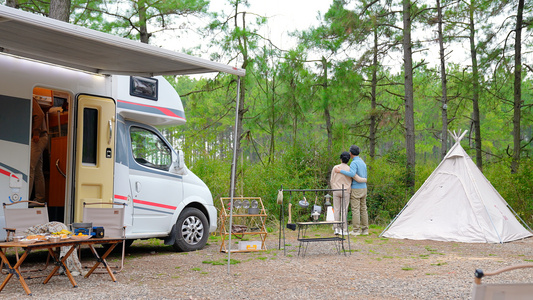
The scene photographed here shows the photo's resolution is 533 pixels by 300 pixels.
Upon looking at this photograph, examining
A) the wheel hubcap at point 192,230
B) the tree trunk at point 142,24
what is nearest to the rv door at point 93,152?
the wheel hubcap at point 192,230

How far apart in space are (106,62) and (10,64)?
114 centimetres

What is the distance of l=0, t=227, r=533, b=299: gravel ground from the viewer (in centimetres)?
528

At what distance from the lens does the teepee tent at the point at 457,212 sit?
31.9 ft

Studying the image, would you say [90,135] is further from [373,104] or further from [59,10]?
[373,104]

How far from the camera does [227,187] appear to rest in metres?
12.1

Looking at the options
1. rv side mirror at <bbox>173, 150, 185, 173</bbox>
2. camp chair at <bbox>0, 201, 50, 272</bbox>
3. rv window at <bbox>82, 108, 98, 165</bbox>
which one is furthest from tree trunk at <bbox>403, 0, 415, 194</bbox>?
camp chair at <bbox>0, 201, 50, 272</bbox>

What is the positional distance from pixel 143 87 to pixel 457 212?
20.8ft

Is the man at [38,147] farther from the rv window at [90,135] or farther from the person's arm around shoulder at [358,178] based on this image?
the person's arm around shoulder at [358,178]

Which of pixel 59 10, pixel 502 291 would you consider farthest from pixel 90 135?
pixel 502 291

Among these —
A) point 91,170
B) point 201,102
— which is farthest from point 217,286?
point 201,102

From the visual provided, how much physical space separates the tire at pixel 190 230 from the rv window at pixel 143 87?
1.89 metres

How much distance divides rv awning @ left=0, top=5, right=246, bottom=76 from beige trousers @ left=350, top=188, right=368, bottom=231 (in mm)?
4574

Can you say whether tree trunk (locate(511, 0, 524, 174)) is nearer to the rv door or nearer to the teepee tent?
the teepee tent

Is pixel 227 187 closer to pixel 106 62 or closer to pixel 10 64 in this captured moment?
pixel 106 62
